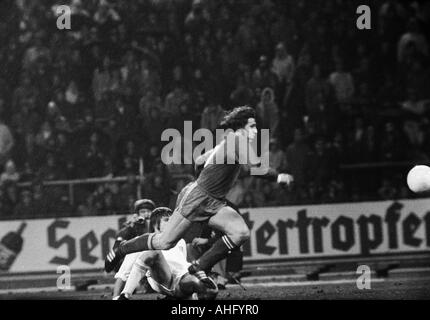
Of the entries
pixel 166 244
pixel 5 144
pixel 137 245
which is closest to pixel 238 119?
pixel 166 244

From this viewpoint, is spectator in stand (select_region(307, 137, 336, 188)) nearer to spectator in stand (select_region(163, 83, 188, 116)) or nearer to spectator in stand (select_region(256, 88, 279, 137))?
spectator in stand (select_region(256, 88, 279, 137))

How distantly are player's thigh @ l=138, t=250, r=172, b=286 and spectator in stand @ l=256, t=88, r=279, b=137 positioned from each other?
3519 mm

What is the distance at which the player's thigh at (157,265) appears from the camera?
29.1ft

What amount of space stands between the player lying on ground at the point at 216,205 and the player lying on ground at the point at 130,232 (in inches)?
31.0

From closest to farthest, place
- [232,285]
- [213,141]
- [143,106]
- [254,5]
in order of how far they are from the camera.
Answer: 1. [232,285]
2. [213,141]
3. [143,106]
4. [254,5]

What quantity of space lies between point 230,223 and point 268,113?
4202 millimetres

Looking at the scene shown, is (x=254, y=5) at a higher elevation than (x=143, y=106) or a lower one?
higher

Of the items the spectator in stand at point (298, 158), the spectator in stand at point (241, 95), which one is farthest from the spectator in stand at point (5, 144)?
the spectator in stand at point (298, 158)

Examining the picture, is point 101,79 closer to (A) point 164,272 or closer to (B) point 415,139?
(B) point 415,139

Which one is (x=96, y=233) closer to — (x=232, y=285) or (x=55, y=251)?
(x=55, y=251)

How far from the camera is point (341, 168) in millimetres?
12242

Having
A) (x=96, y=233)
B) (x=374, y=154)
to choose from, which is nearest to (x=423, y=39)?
(x=374, y=154)

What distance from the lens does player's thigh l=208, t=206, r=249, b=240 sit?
8.26 m

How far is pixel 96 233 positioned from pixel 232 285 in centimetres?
224
